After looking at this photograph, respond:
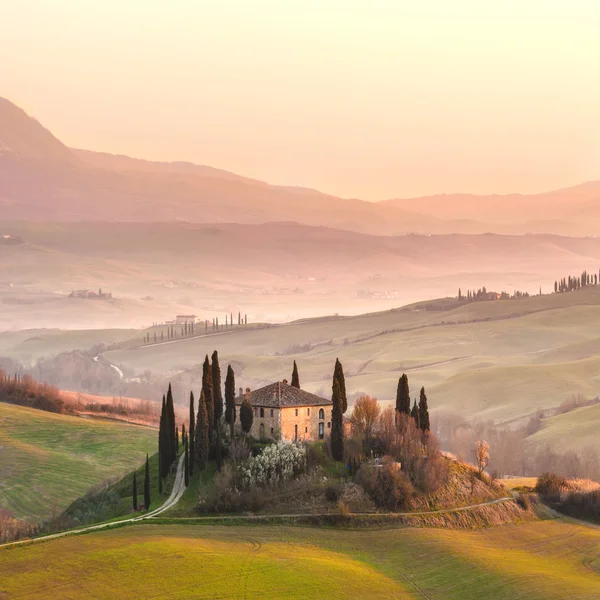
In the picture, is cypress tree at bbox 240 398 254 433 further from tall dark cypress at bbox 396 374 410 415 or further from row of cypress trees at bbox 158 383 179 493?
tall dark cypress at bbox 396 374 410 415

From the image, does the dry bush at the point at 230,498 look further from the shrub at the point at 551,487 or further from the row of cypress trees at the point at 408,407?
the shrub at the point at 551,487

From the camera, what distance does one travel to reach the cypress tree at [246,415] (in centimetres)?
10462

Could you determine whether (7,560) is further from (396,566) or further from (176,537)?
(396,566)

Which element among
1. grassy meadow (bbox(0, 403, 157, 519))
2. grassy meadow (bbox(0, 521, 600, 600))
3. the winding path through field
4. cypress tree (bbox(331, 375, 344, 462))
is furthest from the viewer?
grassy meadow (bbox(0, 403, 157, 519))

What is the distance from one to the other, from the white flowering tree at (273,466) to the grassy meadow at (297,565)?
221 inches

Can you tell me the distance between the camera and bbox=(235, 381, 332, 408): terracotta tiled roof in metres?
105

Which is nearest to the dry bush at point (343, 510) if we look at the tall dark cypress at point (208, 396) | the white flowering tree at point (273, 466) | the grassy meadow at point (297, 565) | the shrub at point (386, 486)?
the grassy meadow at point (297, 565)

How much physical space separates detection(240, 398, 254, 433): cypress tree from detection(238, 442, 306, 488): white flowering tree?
4719mm

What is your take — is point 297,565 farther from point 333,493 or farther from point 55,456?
point 55,456

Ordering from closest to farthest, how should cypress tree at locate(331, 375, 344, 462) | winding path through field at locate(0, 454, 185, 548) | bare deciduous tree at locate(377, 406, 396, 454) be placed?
winding path through field at locate(0, 454, 185, 548), cypress tree at locate(331, 375, 344, 462), bare deciduous tree at locate(377, 406, 396, 454)

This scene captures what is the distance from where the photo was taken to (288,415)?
10488 cm

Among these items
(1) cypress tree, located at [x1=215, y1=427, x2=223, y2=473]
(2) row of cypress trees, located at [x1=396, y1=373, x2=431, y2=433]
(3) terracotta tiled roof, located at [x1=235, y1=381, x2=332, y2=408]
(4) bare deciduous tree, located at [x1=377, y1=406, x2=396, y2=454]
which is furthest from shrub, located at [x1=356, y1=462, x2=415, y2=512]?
(1) cypress tree, located at [x1=215, y1=427, x2=223, y2=473]

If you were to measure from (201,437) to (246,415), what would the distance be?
463 cm

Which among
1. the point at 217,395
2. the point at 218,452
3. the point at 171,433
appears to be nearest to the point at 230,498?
the point at 218,452
